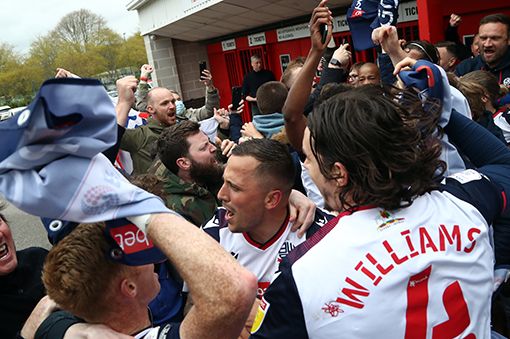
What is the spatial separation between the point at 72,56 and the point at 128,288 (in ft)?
115

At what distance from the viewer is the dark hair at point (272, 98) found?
3227 millimetres

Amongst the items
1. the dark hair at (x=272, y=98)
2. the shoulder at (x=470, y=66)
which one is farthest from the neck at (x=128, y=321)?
the shoulder at (x=470, y=66)

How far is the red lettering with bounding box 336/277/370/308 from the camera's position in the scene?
Result: 45.4 inches

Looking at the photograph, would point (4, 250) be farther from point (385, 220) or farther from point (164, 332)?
point (385, 220)

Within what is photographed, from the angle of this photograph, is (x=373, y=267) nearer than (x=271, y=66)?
Yes

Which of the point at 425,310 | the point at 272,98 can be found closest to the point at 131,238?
the point at 425,310

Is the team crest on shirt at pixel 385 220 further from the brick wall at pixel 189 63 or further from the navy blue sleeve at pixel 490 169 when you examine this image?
the brick wall at pixel 189 63

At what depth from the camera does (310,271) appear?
1.18 m

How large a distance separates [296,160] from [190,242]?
156 centimetres

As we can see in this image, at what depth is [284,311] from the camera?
1204mm

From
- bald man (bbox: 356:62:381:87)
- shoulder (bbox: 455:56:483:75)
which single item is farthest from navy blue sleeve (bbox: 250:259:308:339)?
shoulder (bbox: 455:56:483:75)

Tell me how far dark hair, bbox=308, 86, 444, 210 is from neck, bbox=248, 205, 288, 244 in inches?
29.9

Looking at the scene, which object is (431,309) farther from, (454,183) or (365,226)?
(454,183)

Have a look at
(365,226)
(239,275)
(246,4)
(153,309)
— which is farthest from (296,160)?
(246,4)
